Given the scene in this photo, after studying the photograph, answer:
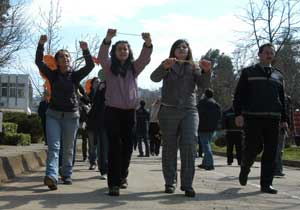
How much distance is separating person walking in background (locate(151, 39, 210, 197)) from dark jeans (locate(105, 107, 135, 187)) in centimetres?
47

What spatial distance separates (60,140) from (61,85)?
0.84 meters

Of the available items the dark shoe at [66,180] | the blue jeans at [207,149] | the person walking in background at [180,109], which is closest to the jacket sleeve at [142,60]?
the person walking in background at [180,109]

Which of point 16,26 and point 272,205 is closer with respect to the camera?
point 272,205

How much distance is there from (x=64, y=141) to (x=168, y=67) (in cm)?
206

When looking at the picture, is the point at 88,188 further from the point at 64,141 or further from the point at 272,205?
the point at 272,205

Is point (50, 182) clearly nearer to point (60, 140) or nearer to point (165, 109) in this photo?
point (60, 140)

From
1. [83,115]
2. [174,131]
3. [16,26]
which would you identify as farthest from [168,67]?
[16,26]

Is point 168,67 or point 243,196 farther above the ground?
point 168,67

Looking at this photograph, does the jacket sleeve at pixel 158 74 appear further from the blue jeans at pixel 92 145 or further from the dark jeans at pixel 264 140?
the blue jeans at pixel 92 145

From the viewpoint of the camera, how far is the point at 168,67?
25.8 feet

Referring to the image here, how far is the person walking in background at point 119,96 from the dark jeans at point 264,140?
1876mm

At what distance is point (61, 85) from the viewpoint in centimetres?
855

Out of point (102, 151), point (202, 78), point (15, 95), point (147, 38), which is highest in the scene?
point (15, 95)

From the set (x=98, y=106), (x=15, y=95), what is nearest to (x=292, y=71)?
(x=98, y=106)
